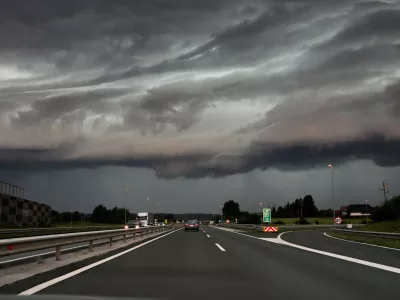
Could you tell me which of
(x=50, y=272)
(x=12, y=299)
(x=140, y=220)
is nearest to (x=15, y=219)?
(x=140, y=220)

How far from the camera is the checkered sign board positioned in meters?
66.7

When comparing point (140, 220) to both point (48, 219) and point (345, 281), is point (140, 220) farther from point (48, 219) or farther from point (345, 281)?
point (345, 281)

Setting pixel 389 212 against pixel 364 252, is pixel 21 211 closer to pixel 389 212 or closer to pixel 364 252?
pixel 364 252

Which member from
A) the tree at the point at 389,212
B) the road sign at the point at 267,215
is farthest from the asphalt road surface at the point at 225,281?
the tree at the point at 389,212

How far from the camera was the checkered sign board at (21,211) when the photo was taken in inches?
2626

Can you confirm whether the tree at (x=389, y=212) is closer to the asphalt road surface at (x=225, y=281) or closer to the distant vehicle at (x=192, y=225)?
the distant vehicle at (x=192, y=225)

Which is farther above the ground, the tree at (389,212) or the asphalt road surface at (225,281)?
the tree at (389,212)

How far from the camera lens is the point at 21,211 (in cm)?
7444

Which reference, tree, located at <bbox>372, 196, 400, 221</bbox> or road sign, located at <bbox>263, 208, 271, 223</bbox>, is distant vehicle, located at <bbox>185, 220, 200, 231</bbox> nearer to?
road sign, located at <bbox>263, 208, 271, 223</bbox>

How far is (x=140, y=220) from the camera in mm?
78938

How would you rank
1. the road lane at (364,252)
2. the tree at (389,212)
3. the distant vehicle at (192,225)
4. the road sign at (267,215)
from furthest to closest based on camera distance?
the tree at (389,212)
the distant vehicle at (192,225)
the road sign at (267,215)
the road lane at (364,252)

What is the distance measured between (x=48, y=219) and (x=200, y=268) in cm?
8850

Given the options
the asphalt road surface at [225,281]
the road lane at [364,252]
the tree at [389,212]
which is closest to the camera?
the asphalt road surface at [225,281]

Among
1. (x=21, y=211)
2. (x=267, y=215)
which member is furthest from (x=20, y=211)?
(x=267, y=215)
